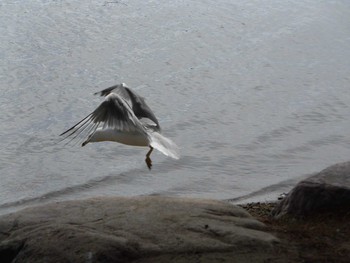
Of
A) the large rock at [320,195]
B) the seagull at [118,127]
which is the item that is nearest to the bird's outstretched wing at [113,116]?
the seagull at [118,127]

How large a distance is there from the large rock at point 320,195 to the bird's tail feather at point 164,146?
3.12 feet

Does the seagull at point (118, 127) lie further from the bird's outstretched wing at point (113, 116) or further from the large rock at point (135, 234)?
the large rock at point (135, 234)

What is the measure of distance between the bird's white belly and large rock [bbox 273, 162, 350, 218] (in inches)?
48.0

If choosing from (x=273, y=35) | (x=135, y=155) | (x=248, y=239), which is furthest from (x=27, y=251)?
(x=273, y=35)

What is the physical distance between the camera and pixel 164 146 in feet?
21.5

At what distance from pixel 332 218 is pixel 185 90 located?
5570mm

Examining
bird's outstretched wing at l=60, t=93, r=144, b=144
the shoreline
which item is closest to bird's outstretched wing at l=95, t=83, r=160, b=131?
bird's outstretched wing at l=60, t=93, r=144, b=144

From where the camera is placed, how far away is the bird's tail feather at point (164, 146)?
6.39 m

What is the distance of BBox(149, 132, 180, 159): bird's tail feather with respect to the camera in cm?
639

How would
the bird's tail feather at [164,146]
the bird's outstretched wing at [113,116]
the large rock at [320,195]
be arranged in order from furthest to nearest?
the bird's tail feather at [164,146], the bird's outstretched wing at [113,116], the large rock at [320,195]

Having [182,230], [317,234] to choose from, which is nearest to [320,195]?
[317,234]

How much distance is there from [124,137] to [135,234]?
114 cm

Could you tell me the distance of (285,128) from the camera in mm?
10438

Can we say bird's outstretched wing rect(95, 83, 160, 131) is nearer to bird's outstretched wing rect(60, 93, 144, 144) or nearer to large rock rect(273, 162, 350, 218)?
Result: bird's outstretched wing rect(60, 93, 144, 144)
